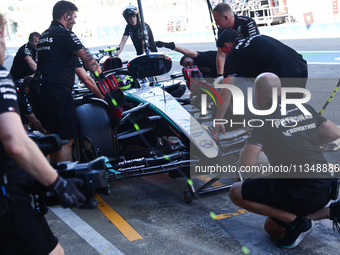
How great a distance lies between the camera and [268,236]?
331 centimetres


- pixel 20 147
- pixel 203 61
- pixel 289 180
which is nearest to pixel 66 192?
pixel 20 147

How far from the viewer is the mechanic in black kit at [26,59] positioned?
6441mm

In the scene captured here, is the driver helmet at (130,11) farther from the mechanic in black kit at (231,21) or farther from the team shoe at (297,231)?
the team shoe at (297,231)

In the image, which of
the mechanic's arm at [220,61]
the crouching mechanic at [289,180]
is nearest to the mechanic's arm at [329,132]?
the crouching mechanic at [289,180]

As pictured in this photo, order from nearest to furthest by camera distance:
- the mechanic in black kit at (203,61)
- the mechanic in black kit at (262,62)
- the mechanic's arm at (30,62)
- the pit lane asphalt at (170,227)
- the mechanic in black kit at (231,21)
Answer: the pit lane asphalt at (170,227), the mechanic in black kit at (262,62), the mechanic in black kit at (231,21), the mechanic in black kit at (203,61), the mechanic's arm at (30,62)

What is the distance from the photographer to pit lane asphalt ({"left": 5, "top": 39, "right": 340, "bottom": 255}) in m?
3.18

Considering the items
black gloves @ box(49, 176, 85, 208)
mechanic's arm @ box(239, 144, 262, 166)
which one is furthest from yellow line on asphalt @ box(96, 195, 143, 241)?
black gloves @ box(49, 176, 85, 208)

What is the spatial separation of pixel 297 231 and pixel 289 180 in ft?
1.29

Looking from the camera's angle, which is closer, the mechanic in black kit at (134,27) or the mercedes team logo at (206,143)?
the mercedes team logo at (206,143)

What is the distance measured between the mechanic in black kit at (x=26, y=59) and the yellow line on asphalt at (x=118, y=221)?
125 inches

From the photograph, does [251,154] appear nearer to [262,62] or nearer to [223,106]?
[223,106]

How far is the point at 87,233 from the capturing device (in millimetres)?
3613

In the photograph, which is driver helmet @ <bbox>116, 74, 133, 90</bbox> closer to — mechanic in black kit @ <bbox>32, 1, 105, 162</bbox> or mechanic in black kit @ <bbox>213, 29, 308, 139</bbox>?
mechanic in black kit @ <bbox>32, 1, 105, 162</bbox>

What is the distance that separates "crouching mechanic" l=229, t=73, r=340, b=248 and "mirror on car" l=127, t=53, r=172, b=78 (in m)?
1.97
